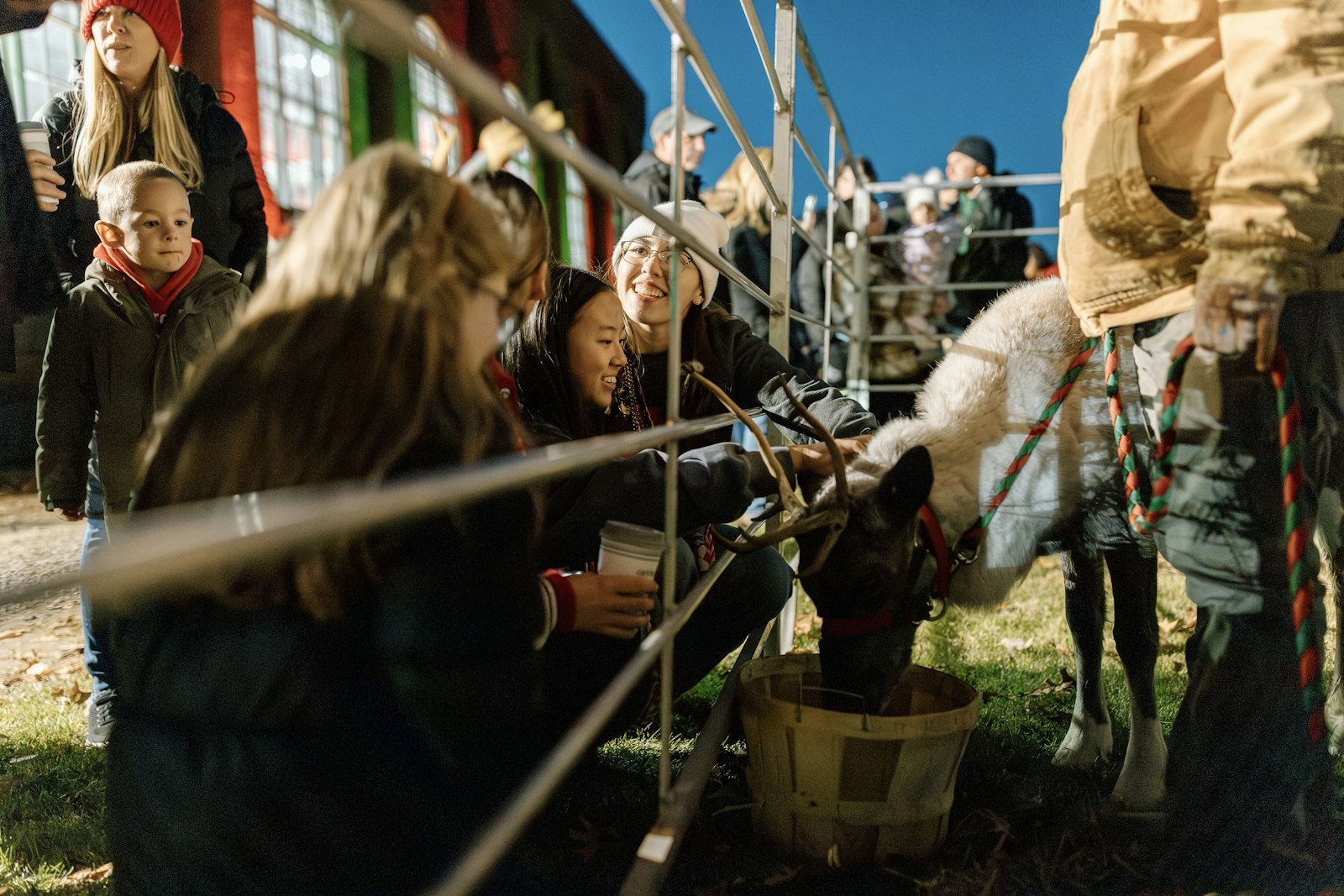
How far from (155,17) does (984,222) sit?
5.98 meters

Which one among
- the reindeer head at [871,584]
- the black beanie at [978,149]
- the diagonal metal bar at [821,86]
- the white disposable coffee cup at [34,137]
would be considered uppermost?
the black beanie at [978,149]

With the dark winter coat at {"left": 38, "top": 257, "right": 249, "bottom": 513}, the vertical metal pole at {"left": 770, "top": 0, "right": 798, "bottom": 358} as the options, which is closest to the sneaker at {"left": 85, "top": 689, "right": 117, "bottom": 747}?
the dark winter coat at {"left": 38, "top": 257, "right": 249, "bottom": 513}

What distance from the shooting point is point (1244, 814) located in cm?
169

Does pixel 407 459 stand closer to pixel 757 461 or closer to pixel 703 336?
pixel 757 461

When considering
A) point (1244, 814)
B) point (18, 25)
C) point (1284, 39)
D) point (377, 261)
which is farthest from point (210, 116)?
point (1244, 814)

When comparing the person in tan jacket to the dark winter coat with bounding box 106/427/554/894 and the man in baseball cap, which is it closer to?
the dark winter coat with bounding box 106/427/554/894

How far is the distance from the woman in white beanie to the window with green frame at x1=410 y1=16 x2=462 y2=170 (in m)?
1.34

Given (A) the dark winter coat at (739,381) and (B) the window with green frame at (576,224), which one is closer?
(B) the window with green frame at (576,224)

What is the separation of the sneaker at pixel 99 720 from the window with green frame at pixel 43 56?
118cm

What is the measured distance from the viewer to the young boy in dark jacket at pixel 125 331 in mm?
1593

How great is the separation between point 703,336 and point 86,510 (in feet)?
5.12

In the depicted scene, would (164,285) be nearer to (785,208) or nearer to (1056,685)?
(785,208)

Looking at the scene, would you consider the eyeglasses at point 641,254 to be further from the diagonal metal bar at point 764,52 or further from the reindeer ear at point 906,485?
the reindeer ear at point 906,485

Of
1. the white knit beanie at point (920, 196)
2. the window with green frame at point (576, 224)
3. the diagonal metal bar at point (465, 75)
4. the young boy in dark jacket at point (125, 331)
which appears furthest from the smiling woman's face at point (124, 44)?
the white knit beanie at point (920, 196)
